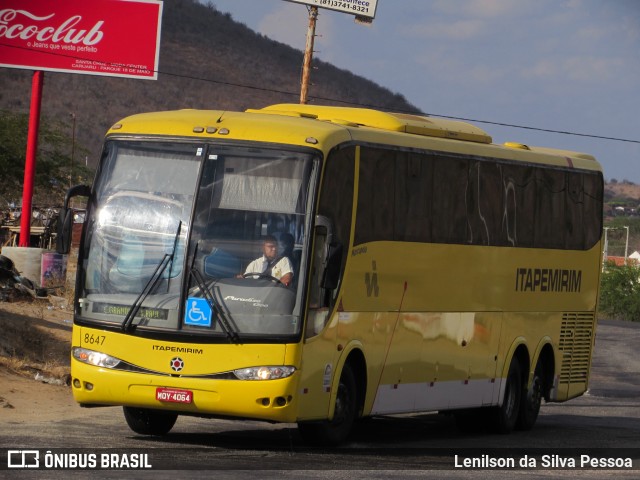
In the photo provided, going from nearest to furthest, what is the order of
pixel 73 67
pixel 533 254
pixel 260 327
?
pixel 260 327 → pixel 533 254 → pixel 73 67

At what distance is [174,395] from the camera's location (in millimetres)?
13984

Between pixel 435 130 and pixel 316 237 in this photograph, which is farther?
pixel 435 130

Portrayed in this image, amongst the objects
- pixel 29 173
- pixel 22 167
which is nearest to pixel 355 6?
pixel 29 173

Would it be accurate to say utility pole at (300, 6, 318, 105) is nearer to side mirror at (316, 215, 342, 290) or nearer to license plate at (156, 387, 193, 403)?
side mirror at (316, 215, 342, 290)

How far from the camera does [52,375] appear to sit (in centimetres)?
2131

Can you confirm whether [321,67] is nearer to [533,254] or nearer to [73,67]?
[73,67]

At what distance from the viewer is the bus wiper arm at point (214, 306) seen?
548 inches

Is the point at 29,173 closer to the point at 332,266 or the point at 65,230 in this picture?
the point at 65,230

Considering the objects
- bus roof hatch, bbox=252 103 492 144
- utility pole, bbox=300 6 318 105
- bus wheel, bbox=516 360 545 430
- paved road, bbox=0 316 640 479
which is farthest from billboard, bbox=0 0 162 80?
bus roof hatch, bbox=252 103 492 144

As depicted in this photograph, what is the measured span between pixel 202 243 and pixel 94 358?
158cm

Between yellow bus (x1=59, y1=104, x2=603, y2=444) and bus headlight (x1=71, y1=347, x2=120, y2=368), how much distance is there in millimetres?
14

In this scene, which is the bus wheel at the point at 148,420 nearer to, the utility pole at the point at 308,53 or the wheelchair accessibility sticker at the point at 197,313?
the wheelchair accessibility sticker at the point at 197,313

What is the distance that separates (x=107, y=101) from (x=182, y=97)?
407 inches

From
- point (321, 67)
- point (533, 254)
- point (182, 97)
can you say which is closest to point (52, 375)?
point (533, 254)
